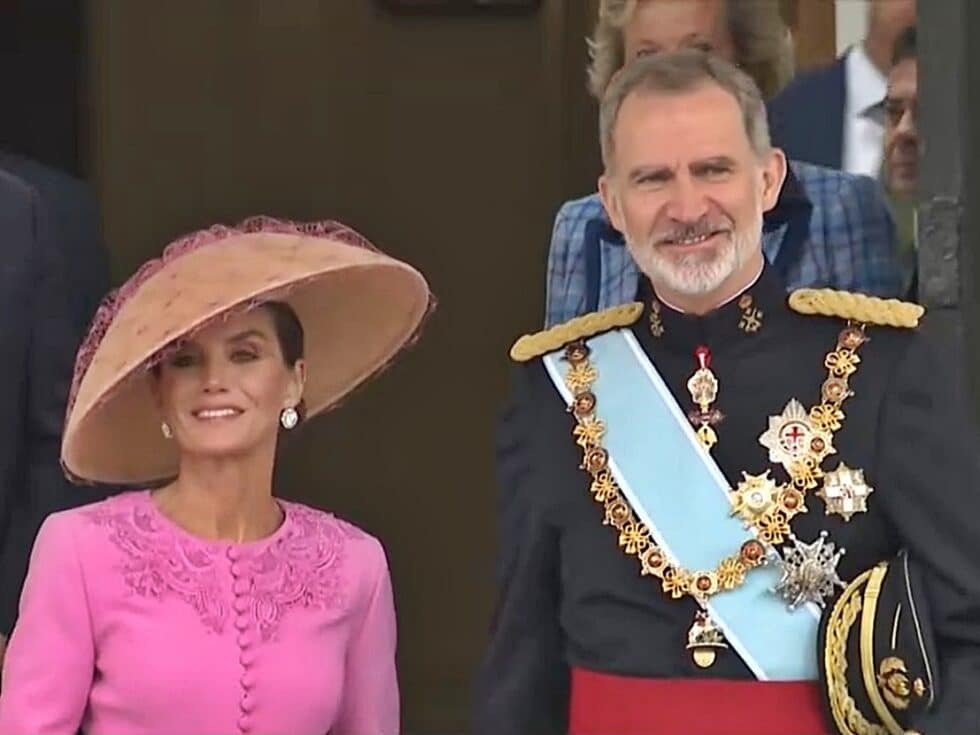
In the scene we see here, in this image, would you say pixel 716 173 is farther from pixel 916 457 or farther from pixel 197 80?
pixel 197 80

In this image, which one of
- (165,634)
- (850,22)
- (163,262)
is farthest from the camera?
(850,22)

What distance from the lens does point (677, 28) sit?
2988 millimetres

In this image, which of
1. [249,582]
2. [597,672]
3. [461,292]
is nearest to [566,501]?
[597,672]

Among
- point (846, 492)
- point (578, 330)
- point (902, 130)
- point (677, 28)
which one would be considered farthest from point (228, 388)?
point (902, 130)

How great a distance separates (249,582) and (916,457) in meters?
0.64

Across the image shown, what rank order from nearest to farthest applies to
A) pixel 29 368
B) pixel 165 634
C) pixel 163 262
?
pixel 165 634 < pixel 163 262 < pixel 29 368

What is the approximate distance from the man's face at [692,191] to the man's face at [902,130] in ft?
1.94

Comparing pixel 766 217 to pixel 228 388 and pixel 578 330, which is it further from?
pixel 228 388

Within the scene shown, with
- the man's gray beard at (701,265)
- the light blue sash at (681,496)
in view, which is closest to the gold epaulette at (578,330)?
the light blue sash at (681,496)

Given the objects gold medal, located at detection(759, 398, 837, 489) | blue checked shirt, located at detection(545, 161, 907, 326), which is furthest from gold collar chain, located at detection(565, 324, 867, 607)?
blue checked shirt, located at detection(545, 161, 907, 326)

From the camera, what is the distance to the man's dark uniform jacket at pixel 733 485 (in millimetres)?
2262

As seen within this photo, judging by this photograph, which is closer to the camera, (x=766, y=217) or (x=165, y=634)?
(x=165, y=634)

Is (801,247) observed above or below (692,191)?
below

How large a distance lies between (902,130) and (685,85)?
0.68 meters
